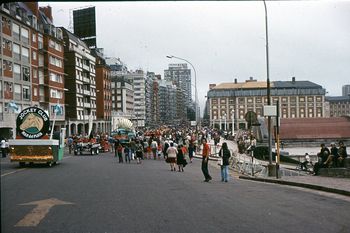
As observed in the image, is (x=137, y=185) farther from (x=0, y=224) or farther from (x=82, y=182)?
(x=0, y=224)

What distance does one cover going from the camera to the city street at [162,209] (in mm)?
8406

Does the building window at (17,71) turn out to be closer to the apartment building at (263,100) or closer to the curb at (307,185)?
the curb at (307,185)

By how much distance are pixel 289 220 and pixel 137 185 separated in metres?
7.04

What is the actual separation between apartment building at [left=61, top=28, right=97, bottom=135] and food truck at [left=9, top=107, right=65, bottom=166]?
50.0 m

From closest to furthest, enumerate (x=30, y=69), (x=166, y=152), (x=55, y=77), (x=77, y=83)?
(x=166, y=152) < (x=30, y=69) < (x=55, y=77) < (x=77, y=83)

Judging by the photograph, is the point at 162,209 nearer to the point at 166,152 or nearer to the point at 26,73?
the point at 166,152

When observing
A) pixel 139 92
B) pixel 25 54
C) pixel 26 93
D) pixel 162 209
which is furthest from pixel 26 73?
pixel 139 92

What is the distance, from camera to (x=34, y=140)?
20.1 meters

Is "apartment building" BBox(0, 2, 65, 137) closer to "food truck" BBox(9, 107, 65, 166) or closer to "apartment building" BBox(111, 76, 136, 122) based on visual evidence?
"food truck" BBox(9, 107, 65, 166)

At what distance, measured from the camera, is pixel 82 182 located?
51.2 feet

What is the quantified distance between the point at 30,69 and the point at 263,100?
9941cm

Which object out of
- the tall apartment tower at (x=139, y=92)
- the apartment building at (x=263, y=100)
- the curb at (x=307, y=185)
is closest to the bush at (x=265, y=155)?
the curb at (x=307, y=185)

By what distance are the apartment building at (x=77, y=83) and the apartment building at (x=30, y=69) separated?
5232 mm

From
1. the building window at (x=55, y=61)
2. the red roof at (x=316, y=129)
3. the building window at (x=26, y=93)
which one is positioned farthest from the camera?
the building window at (x=55, y=61)
